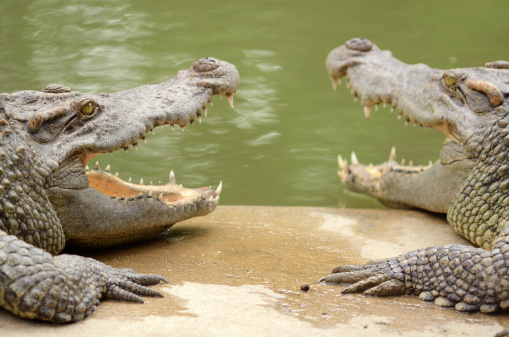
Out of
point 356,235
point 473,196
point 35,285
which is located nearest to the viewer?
point 35,285

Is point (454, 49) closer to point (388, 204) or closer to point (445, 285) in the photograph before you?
point (388, 204)

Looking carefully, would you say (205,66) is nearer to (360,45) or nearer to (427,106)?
(427,106)

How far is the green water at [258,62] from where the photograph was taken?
702cm

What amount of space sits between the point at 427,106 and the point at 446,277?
191cm

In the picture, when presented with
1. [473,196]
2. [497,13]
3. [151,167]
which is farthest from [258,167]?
[497,13]

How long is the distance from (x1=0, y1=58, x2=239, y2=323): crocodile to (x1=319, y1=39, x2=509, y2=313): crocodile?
1214mm

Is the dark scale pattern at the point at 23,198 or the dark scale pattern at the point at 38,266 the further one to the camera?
the dark scale pattern at the point at 23,198

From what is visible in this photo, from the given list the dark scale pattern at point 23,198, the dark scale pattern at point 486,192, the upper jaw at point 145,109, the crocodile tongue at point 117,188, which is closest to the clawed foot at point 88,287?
the dark scale pattern at point 23,198

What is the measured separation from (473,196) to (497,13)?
23.9 ft

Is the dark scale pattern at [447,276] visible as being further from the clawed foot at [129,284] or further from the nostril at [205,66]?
the nostril at [205,66]

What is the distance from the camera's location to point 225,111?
803cm

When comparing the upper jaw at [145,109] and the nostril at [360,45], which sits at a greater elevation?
the nostril at [360,45]

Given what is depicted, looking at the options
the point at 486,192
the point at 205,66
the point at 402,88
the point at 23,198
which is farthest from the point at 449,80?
the point at 23,198

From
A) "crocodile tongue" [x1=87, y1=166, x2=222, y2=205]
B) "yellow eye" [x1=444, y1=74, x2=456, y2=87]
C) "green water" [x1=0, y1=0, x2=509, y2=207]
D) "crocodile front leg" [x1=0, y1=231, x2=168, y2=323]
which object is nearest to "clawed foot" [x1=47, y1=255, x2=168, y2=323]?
"crocodile front leg" [x1=0, y1=231, x2=168, y2=323]
